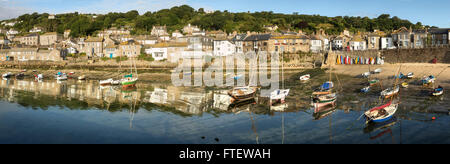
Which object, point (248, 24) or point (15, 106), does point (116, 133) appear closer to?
point (15, 106)

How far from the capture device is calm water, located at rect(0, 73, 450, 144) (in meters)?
18.3

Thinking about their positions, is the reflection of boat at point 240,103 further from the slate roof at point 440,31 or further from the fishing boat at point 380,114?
the slate roof at point 440,31

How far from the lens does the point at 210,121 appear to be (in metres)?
22.2

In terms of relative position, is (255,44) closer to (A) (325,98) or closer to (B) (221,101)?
(B) (221,101)

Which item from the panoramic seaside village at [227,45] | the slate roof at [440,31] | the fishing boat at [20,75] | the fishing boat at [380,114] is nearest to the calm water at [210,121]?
the fishing boat at [380,114]

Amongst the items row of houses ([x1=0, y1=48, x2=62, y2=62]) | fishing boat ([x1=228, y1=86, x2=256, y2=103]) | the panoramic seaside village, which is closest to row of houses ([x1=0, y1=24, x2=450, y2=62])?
the panoramic seaside village

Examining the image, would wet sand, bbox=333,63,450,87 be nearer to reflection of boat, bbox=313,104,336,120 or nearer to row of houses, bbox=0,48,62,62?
reflection of boat, bbox=313,104,336,120

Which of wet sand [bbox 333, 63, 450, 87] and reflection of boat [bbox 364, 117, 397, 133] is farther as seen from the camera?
wet sand [bbox 333, 63, 450, 87]

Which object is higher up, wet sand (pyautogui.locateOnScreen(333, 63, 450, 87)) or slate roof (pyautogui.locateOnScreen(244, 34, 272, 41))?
slate roof (pyautogui.locateOnScreen(244, 34, 272, 41))

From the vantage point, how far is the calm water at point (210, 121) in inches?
721

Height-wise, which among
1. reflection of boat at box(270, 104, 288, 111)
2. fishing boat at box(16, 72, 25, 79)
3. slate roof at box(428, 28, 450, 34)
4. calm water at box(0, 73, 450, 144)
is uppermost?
slate roof at box(428, 28, 450, 34)

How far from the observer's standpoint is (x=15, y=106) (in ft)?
96.4

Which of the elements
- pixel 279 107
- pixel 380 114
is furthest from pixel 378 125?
pixel 279 107

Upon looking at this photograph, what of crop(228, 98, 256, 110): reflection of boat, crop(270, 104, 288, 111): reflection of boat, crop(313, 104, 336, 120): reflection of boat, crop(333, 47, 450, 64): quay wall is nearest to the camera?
crop(313, 104, 336, 120): reflection of boat
